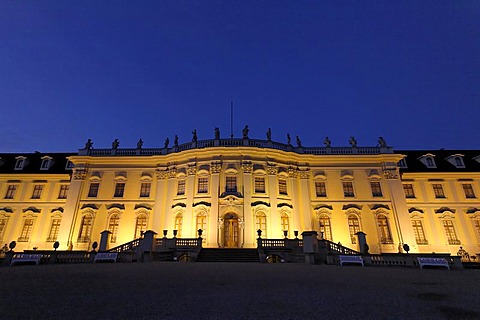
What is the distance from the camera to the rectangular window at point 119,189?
82.9ft

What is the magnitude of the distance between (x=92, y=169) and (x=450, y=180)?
37.4m

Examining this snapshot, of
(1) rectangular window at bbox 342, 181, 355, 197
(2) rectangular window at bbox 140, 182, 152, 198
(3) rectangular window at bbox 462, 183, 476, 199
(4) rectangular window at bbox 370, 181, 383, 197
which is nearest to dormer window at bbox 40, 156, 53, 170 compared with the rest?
(2) rectangular window at bbox 140, 182, 152, 198

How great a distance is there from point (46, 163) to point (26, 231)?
7579 millimetres

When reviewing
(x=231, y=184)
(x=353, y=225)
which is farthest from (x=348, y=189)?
(x=231, y=184)

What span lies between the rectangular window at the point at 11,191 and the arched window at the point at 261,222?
25.8 metres

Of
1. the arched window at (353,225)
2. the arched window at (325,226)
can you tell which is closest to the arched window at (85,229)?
the arched window at (325,226)

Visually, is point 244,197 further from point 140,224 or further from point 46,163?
point 46,163

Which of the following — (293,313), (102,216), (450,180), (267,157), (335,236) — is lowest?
(293,313)

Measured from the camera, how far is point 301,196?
24438 millimetres

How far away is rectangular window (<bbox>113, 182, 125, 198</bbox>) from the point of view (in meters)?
25.3

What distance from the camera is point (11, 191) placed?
1049 inches

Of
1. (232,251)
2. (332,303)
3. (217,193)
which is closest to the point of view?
(332,303)

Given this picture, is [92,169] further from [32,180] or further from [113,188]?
[32,180]

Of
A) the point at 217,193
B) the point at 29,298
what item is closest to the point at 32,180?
the point at 217,193
